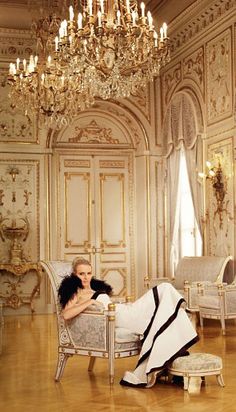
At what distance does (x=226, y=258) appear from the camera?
907cm

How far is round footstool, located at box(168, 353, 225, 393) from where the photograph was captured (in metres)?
5.05

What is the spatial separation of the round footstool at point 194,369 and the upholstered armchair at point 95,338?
432mm

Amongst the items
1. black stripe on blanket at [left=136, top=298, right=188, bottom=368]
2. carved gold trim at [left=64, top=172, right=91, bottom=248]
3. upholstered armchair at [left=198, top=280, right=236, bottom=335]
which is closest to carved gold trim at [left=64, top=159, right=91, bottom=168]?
carved gold trim at [left=64, top=172, right=91, bottom=248]

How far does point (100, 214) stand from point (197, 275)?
8.93 feet

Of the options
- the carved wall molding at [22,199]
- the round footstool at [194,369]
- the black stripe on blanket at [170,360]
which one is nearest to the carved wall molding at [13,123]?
the carved wall molding at [22,199]

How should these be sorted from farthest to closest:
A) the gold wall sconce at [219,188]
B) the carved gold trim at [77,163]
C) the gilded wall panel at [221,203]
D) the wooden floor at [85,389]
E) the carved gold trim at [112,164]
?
1. the carved gold trim at [112,164]
2. the carved gold trim at [77,163]
3. the gold wall sconce at [219,188]
4. the gilded wall panel at [221,203]
5. the wooden floor at [85,389]

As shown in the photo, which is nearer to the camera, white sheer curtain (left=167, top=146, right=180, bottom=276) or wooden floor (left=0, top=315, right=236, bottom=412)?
wooden floor (left=0, top=315, right=236, bottom=412)

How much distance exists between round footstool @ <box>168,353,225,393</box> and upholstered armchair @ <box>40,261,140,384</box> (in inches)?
17.0

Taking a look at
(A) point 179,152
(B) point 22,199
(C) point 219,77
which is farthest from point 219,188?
(B) point 22,199

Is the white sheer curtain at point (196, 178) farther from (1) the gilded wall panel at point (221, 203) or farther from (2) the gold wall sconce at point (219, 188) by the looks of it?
(2) the gold wall sconce at point (219, 188)

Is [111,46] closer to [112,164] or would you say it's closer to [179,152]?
[179,152]

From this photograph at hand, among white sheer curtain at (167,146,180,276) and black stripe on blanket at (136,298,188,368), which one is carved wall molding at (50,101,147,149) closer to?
white sheer curtain at (167,146,180,276)

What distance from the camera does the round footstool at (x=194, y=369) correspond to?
199 inches

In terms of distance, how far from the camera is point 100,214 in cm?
1171
